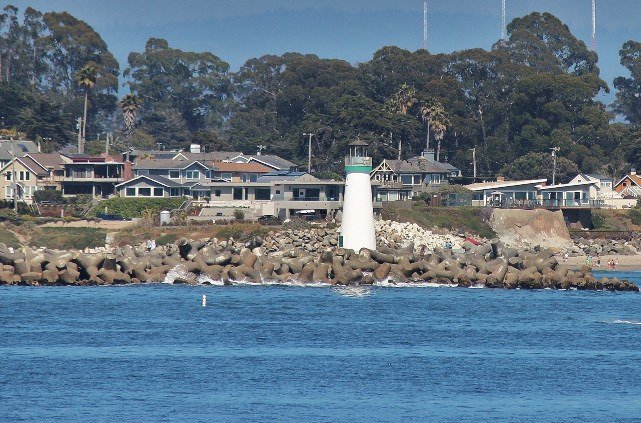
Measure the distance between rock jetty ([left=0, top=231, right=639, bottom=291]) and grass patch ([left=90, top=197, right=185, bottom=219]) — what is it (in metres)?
24.7

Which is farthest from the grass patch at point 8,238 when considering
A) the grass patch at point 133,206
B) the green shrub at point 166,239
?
the grass patch at point 133,206

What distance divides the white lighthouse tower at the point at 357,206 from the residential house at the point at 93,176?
37892mm

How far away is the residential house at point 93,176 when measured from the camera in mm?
96062

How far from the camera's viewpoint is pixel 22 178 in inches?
3863

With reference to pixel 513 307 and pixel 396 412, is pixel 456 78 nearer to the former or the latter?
pixel 513 307

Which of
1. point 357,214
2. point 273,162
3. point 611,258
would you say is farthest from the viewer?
point 273,162

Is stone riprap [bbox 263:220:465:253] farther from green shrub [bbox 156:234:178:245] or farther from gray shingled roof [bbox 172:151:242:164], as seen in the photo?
gray shingled roof [bbox 172:151:242:164]

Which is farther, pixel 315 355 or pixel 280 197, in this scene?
pixel 280 197

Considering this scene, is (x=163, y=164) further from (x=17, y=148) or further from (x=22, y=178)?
(x=17, y=148)

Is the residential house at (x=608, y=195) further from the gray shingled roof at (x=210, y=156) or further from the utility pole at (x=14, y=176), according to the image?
the utility pole at (x=14, y=176)

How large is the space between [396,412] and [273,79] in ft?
416

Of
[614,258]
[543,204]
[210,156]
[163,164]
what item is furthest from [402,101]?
[614,258]

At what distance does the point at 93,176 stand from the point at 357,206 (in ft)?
132

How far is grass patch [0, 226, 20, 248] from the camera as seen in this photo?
7569cm
